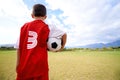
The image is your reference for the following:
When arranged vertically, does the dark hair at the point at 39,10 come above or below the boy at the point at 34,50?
above

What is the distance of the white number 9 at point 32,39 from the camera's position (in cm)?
195

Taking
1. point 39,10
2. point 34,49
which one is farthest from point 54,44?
point 39,10

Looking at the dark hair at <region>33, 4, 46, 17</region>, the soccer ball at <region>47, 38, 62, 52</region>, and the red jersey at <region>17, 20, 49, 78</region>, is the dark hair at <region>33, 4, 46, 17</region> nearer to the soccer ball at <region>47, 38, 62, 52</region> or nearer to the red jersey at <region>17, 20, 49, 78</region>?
the red jersey at <region>17, 20, 49, 78</region>

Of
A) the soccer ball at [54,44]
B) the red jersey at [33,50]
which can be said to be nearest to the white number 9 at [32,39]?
the red jersey at [33,50]

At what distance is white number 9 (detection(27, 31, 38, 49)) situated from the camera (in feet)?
6.38

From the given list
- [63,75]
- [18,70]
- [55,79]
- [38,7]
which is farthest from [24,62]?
[63,75]

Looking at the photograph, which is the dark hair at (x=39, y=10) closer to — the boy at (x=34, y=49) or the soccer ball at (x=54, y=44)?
the boy at (x=34, y=49)

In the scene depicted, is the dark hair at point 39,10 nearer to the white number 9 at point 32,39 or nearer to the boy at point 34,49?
the boy at point 34,49

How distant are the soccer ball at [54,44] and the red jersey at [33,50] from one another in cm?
3

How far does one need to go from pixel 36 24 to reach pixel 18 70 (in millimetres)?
367

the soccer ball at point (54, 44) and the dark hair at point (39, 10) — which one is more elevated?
the dark hair at point (39, 10)

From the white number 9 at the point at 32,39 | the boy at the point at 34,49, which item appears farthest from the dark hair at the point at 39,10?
the white number 9 at the point at 32,39

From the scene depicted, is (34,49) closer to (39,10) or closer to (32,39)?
(32,39)

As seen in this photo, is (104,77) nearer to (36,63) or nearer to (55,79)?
(55,79)
